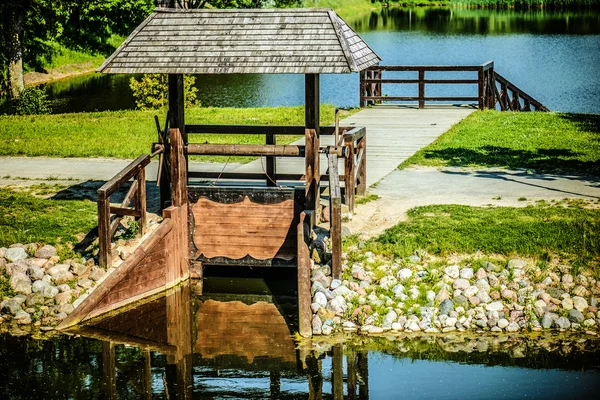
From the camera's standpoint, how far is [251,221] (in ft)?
54.7

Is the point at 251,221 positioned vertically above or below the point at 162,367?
above

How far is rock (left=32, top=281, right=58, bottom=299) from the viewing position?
Result: 15273 mm

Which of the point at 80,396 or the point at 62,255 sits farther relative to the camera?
the point at 62,255

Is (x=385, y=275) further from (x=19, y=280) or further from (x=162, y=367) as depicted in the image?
(x=19, y=280)

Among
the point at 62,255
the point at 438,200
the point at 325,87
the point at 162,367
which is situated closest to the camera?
the point at 162,367

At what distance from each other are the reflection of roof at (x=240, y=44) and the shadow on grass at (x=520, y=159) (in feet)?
19.5

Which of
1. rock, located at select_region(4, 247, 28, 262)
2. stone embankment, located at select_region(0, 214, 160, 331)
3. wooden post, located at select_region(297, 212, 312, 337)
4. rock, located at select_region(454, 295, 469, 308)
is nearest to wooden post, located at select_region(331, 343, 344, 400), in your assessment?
wooden post, located at select_region(297, 212, 312, 337)

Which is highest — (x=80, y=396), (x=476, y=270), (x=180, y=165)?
(x=180, y=165)

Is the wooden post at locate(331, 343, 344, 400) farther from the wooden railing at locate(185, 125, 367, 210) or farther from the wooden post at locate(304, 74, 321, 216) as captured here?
the wooden railing at locate(185, 125, 367, 210)

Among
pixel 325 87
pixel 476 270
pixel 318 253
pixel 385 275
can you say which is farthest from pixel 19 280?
pixel 325 87

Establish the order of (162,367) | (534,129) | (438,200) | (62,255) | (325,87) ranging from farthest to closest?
(325,87) → (534,129) → (438,200) → (62,255) → (162,367)

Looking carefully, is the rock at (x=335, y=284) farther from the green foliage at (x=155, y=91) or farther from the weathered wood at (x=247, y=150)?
the green foliage at (x=155, y=91)

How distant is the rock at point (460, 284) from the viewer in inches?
575

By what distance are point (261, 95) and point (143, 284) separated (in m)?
26.3
